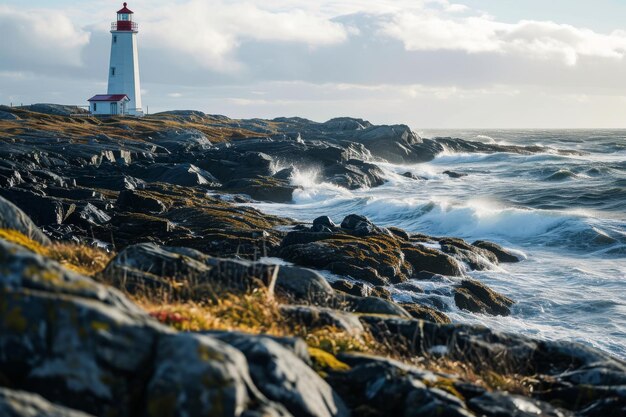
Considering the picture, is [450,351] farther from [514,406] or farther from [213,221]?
[213,221]

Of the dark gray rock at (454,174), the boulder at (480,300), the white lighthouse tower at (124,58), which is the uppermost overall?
the white lighthouse tower at (124,58)

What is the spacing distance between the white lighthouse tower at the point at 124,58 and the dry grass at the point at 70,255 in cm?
8662

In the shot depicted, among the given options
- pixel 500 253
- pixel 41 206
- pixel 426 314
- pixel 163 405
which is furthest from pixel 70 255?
pixel 500 253

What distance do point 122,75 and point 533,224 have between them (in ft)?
234

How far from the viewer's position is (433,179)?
219 feet

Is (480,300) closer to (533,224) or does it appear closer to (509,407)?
(509,407)

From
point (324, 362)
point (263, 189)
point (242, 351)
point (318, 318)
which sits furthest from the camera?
point (263, 189)

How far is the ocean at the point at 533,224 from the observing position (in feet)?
68.3

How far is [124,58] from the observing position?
93.0 meters

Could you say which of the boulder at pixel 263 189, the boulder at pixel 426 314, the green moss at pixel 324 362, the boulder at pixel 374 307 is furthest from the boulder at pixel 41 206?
the green moss at pixel 324 362

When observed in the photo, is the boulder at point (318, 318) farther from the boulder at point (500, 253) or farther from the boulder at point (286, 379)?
the boulder at point (500, 253)

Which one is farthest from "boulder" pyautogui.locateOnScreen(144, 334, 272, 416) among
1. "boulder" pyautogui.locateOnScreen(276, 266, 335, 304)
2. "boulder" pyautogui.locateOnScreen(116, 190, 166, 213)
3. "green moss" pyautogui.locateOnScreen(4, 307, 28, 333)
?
"boulder" pyautogui.locateOnScreen(116, 190, 166, 213)

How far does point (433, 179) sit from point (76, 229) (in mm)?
45529

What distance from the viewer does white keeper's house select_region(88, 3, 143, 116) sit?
91812 mm
